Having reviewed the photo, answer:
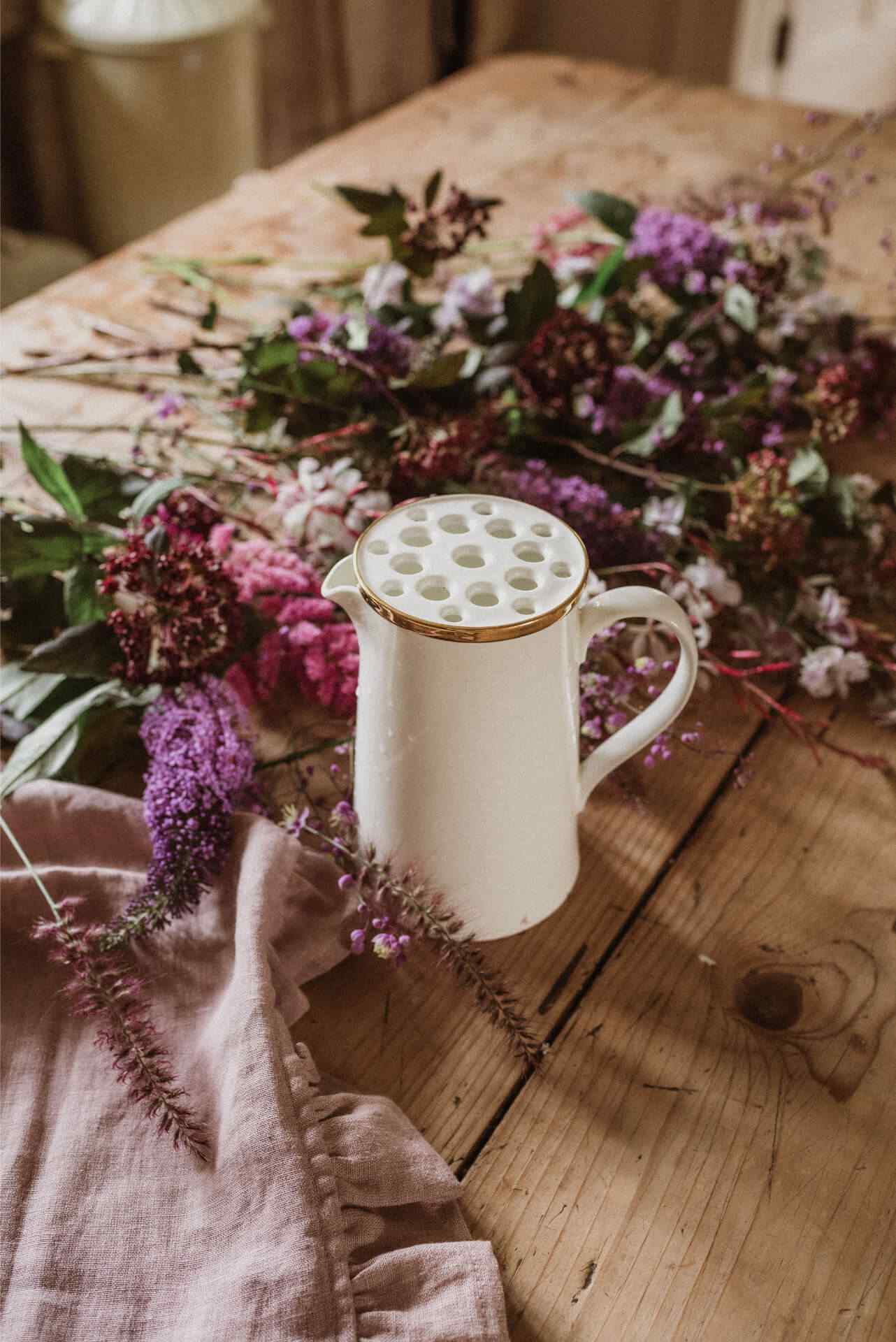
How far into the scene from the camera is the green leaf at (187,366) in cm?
101

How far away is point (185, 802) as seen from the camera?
0.63m

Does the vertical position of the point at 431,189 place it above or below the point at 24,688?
above

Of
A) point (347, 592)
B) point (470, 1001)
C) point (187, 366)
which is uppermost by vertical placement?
point (347, 592)

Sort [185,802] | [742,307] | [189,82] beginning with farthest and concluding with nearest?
1. [189,82]
2. [742,307]
3. [185,802]

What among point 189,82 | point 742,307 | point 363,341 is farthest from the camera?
point 189,82

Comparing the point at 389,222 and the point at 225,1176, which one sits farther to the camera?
the point at 389,222

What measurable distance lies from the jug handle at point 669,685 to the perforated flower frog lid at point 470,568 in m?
0.03

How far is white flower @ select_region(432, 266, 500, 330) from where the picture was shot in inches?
40.4

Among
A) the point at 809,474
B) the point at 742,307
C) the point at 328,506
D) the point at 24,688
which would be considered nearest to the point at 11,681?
the point at 24,688

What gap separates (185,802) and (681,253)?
2.32ft

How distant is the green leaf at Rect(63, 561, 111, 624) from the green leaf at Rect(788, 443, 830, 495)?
0.50 metres

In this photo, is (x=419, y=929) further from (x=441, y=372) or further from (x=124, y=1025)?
(x=441, y=372)

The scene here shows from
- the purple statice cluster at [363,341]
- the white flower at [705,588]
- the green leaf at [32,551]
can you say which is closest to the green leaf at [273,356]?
the purple statice cluster at [363,341]

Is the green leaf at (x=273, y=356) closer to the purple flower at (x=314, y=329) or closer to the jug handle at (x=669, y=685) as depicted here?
the purple flower at (x=314, y=329)
